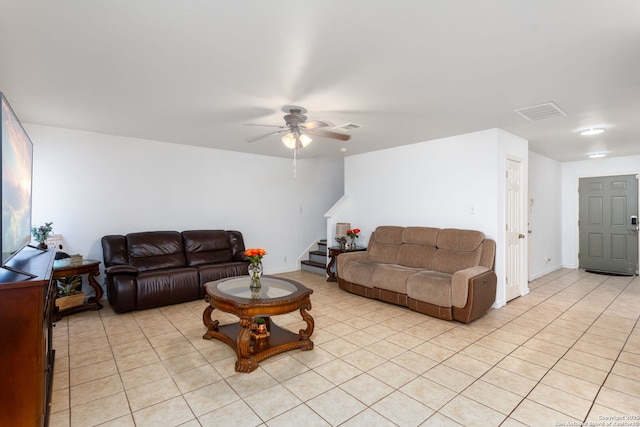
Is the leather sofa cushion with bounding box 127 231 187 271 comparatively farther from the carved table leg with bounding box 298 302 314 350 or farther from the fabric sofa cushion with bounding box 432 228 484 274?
the fabric sofa cushion with bounding box 432 228 484 274

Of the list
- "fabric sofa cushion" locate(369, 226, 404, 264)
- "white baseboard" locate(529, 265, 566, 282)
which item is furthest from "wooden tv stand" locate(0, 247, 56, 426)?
"white baseboard" locate(529, 265, 566, 282)

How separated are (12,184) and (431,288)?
3.77m

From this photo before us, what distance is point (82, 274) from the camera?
374 cm

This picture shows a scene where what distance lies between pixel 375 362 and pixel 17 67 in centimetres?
361

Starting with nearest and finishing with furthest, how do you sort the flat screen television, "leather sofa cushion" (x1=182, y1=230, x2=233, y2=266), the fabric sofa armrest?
1. the flat screen television
2. the fabric sofa armrest
3. "leather sofa cushion" (x1=182, y1=230, x2=233, y2=266)

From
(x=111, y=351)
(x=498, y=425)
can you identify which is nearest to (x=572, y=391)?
(x=498, y=425)

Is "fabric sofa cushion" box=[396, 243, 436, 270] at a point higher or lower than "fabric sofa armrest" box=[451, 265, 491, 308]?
higher

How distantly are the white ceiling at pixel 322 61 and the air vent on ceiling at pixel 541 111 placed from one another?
0.11m

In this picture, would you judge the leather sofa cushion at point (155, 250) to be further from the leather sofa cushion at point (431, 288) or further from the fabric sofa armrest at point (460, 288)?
the fabric sofa armrest at point (460, 288)

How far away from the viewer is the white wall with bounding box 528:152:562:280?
568 centimetres

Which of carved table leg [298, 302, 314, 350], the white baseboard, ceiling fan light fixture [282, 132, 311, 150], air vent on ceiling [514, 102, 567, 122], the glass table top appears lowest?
the white baseboard

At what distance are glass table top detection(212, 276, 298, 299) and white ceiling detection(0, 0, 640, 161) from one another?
1.81 metres

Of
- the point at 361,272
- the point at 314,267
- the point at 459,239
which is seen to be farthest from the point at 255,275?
the point at 314,267

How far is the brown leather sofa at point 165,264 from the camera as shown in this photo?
3.81m
